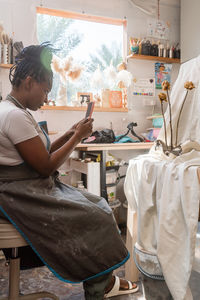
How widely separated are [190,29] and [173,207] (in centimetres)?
217

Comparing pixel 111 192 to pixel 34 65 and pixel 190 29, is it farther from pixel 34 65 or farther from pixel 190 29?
pixel 190 29

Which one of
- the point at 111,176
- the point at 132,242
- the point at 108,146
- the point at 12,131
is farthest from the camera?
the point at 111,176

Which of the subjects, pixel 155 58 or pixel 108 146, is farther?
pixel 155 58

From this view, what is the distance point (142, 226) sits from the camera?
1.28m

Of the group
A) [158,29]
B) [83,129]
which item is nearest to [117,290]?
[83,129]

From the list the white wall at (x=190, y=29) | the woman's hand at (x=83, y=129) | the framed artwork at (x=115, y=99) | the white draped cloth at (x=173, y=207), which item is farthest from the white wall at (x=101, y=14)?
the woman's hand at (x=83, y=129)

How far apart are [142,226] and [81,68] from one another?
65.6 inches

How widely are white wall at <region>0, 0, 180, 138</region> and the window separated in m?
0.08

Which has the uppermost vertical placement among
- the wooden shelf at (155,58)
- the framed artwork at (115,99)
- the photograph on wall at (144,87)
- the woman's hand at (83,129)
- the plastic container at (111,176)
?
the wooden shelf at (155,58)

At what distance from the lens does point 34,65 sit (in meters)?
1.08

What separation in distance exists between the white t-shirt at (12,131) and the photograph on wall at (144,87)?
1975mm

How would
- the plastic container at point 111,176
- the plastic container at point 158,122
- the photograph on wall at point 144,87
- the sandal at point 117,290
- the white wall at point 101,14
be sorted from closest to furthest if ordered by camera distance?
the sandal at point 117,290, the plastic container at point 111,176, the white wall at point 101,14, the plastic container at point 158,122, the photograph on wall at point 144,87

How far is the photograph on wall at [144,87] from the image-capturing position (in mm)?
2738

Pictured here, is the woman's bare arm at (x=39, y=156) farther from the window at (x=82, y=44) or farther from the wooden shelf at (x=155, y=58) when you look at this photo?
the wooden shelf at (x=155, y=58)
